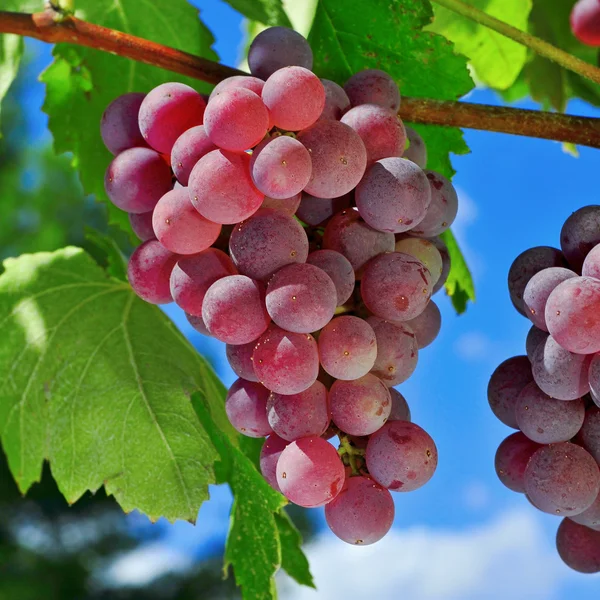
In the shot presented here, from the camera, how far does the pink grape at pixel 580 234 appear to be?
414 mm

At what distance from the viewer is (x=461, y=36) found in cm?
75

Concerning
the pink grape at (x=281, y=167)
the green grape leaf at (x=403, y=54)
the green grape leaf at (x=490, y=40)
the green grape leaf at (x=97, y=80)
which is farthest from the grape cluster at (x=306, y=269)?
the green grape leaf at (x=490, y=40)

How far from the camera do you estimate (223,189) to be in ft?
1.24

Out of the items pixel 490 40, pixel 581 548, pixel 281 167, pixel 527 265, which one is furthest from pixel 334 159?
pixel 490 40

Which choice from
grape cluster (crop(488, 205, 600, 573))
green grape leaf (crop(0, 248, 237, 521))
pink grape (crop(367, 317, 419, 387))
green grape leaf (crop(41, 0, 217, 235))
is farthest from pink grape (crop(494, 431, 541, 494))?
green grape leaf (crop(41, 0, 217, 235))

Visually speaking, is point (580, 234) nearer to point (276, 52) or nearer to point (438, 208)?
point (438, 208)

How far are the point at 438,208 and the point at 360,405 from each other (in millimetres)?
128

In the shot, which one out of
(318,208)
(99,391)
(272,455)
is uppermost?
(318,208)

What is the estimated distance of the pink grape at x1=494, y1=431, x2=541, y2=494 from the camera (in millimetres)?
456

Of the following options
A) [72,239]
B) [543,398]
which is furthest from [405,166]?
[72,239]

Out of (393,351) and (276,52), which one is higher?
(276,52)

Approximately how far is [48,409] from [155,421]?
0.10 meters

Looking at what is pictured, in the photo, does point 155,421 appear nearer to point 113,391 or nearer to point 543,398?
point 113,391

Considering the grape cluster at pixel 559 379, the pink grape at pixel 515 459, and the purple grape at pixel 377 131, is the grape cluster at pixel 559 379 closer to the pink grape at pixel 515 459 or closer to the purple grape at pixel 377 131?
the pink grape at pixel 515 459
